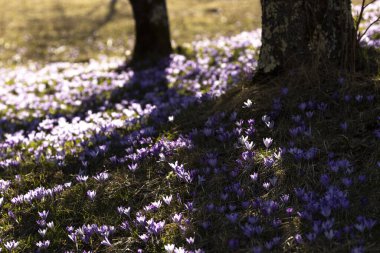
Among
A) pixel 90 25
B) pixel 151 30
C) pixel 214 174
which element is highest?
pixel 151 30

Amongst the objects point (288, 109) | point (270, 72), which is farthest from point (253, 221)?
point (270, 72)

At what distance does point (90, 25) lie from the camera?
83.9 feet

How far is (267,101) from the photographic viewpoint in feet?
19.3

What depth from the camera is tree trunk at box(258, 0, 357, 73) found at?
5.95 m

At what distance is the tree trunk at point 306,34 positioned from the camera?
595 centimetres

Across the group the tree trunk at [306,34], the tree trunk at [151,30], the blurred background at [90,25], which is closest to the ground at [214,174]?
the tree trunk at [306,34]

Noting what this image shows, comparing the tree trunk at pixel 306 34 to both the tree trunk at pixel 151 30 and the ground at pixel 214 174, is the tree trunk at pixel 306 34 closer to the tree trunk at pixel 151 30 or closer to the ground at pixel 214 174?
the ground at pixel 214 174

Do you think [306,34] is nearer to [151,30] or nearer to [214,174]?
[214,174]

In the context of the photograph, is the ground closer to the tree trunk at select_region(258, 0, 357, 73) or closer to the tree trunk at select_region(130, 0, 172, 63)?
the tree trunk at select_region(258, 0, 357, 73)

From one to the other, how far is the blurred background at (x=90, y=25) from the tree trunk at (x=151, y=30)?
657 cm

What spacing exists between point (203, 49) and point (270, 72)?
5.31m

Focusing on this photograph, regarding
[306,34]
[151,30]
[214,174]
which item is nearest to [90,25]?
[151,30]

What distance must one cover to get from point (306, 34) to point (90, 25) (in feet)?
68.7

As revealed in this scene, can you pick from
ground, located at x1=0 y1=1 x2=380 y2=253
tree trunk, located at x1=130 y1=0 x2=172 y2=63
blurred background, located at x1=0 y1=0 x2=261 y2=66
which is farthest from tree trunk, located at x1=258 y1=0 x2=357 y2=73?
blurred background, located at x1=0 y1=0 x2=261 y2=66
